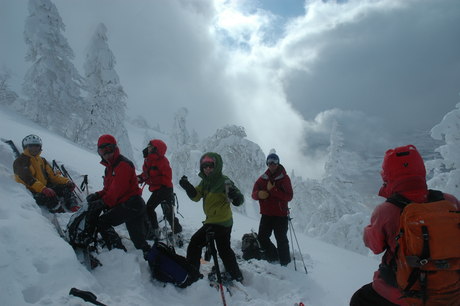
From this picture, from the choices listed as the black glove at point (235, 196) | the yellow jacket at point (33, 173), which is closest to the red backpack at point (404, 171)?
the black glove at point (235, 196)

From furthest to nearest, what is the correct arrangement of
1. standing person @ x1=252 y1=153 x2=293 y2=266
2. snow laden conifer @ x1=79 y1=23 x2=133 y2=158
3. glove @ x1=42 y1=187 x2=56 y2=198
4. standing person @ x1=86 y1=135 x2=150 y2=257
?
snow laden conifer @ x1=79 y1=23 x2=133 y2=158 → standing person @ x1=252 y1=153 x2=293 y2=266 → glove @ x1=42 y1=187 x2=56 y2=198 → standing person @ x1=86 y1=135 x2=150 y2=257

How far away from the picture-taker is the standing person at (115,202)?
4.99m

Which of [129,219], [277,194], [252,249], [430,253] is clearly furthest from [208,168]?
[430,253]

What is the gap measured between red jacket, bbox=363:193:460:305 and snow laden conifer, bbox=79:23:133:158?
2579cm

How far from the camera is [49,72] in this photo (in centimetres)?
2308

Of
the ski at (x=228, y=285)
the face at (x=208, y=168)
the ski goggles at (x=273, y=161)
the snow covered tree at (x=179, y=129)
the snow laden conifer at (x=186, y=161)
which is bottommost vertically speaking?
the ski at (x=228, y=285)

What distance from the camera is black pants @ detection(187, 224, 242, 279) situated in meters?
5.04

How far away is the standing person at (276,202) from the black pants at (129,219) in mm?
2425

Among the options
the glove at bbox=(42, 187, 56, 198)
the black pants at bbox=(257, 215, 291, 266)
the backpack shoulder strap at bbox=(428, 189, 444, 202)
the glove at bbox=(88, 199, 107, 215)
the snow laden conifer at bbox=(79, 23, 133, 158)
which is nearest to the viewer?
the backpack shoulder strap at bbox=(428, 189, 444, 202)

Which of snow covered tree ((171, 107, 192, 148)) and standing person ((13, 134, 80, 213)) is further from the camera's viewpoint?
snow covered tree ((171, 107, 192, 148))

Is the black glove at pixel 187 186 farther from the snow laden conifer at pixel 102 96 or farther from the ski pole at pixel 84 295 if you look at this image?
the snow laden conifer at pixel 102 96

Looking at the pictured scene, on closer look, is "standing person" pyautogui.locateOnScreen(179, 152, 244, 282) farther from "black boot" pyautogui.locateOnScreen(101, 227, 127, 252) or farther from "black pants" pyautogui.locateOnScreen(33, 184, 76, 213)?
"black pants" pyautogui.locateOnScreen(33, 184, 76, 213)

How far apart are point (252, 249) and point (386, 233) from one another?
449 centimetres

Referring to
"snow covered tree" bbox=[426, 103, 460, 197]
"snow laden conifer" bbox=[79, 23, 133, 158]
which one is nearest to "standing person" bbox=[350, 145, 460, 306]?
"snow covered tree" bbox=[426, 103, 460, 197]
